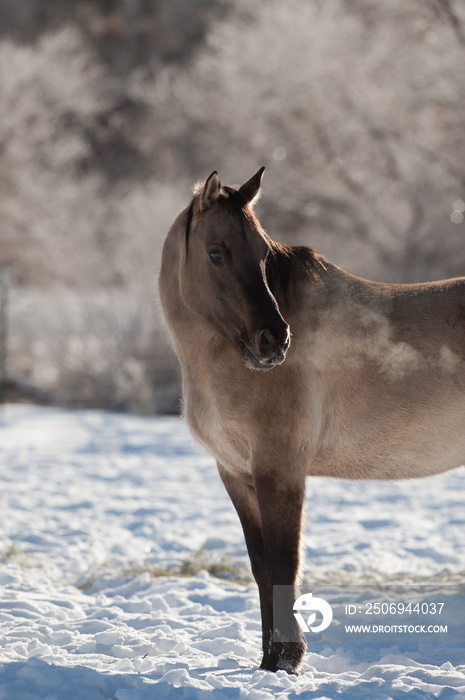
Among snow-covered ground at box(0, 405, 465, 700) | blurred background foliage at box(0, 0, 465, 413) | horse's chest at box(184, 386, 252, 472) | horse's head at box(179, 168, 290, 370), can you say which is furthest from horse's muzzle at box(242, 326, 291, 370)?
blurred background foliage at box(0, 0, 465, 413)

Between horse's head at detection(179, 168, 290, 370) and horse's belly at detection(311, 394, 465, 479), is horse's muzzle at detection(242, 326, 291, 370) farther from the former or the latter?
horse's belly at detection(311, 394, 465, 479)

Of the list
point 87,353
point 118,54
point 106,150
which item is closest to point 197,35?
point 118,54

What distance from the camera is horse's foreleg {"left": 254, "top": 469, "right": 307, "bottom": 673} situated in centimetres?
324

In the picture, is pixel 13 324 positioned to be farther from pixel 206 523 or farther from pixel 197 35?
pixel 197 35

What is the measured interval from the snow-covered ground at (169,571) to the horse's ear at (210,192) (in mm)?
1778

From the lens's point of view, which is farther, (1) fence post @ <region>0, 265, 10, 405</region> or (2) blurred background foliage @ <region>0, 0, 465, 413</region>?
(2) blurred background foliage @ <region>0, 0, 465, 413</region>

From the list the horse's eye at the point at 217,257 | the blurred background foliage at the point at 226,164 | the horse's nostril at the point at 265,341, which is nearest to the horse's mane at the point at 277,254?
the horse's eye at the point at 217,257

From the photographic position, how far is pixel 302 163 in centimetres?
2058

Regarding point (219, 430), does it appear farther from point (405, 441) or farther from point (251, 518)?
point (405, 441)

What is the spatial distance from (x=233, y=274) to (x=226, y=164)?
1929cm

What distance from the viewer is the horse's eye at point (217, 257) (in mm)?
3189

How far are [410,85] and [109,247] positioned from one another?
1040 centimetres

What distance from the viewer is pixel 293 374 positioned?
329 centimetres

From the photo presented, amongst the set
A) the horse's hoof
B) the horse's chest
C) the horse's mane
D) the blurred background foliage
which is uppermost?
the blurred background foliage
